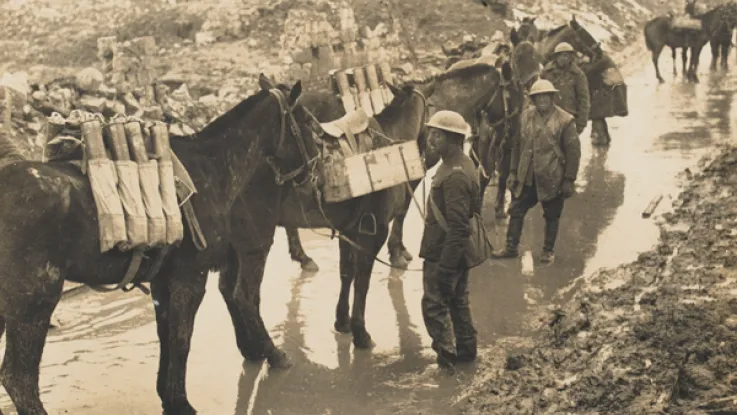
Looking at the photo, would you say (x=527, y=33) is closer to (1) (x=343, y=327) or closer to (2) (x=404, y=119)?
(2) (x=404, y=119)

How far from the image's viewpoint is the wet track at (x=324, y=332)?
7633 millimetres

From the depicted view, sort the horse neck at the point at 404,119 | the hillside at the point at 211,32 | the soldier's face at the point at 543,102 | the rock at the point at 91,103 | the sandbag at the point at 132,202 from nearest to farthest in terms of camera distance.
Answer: the sandbag at the point at 132,202
the horse neck at the point at 404,119
the soldier's face at the point at 543,102
the rock at the point at 91,103
the hillside at the point at 211,32

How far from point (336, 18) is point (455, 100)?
13110 millimetres

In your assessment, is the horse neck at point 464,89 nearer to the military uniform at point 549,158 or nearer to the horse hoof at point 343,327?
the military uniform at point 549,158

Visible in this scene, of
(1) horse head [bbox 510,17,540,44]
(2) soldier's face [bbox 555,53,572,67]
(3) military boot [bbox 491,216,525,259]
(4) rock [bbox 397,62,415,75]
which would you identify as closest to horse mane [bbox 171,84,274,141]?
(3) military boot [bbox 491,216,525,259]

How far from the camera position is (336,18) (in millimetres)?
23656

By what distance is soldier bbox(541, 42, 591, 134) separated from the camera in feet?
44.7

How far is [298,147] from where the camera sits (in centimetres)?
817

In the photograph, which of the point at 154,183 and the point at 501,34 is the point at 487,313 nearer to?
the point at 154,183

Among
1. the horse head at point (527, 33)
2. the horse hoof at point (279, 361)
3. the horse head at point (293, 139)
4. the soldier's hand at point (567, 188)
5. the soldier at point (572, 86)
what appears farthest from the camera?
the horse head at point (527, 33)

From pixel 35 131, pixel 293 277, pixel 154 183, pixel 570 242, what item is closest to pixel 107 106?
pixel 35 131

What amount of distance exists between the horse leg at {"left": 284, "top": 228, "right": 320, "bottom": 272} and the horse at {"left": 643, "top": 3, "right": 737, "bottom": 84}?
627 inches

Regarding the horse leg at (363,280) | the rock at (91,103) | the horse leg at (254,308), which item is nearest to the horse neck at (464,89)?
the horse leg at (363,280)

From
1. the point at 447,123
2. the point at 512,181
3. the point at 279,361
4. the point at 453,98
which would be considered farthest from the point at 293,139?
the point at 512,181
